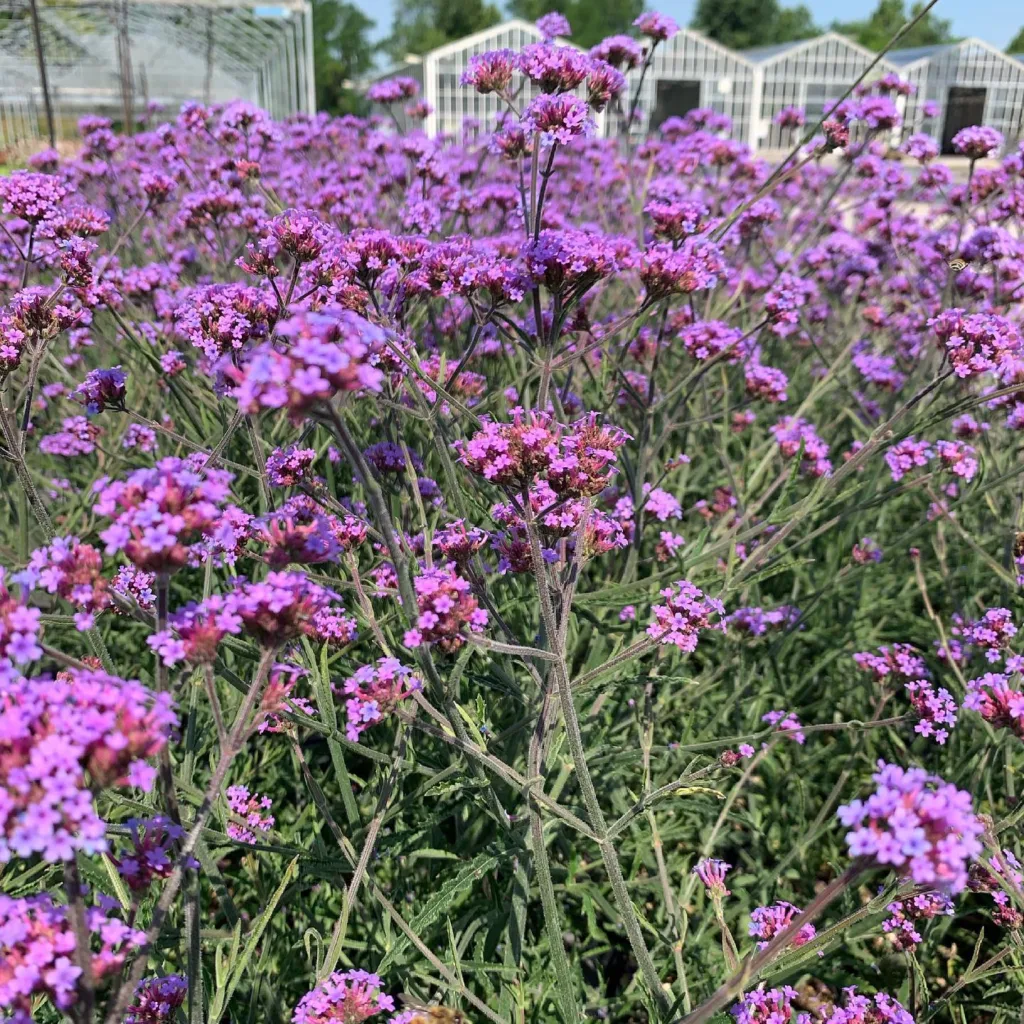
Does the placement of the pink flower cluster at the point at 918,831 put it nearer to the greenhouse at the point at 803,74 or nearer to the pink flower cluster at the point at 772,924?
the pink flower cluster at the point at 772,924

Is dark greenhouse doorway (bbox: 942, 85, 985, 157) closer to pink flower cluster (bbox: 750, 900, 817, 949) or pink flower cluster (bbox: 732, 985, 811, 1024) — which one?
pink flower cluster (bbox: 750, 900, 817, 949)

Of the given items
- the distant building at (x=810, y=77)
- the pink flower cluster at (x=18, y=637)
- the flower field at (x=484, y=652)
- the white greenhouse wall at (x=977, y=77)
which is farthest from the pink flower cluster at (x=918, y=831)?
the white greenhouse wall at (x=977, y=77)

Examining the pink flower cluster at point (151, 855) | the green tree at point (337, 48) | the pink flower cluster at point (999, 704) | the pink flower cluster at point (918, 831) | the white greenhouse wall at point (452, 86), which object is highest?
the green tree at point (337, 48)

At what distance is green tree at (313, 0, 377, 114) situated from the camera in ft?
165

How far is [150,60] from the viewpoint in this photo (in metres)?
28.8

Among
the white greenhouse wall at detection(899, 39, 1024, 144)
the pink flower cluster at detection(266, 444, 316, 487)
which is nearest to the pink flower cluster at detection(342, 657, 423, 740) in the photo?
the pink flower cluster at detection(266, 444, 316, 487)

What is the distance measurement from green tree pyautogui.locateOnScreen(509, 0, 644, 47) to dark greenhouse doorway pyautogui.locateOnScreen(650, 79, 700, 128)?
36652mm

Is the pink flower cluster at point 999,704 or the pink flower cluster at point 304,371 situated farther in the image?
the pink flower cluster at point 999,704

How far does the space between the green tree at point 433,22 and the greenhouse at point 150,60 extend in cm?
3632

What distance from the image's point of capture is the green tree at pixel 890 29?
209ft

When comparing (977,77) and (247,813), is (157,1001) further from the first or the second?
(977,77)

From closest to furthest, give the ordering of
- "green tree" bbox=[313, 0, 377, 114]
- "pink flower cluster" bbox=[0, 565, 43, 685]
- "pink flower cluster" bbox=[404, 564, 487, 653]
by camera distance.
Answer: "pink flower cluster" bbox=[0, 565, 43, 685] → "pink flower cluster" bbox=[404, 564, 487, 653] → "green tree" bbox=[313, 0, 377, 114]

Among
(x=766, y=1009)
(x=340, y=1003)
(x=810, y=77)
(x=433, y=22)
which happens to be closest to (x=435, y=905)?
(x=340, y=1003)

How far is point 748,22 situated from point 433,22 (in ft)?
96.7
